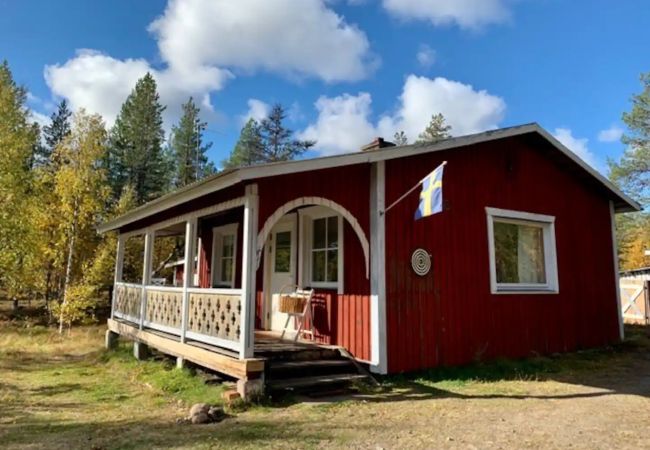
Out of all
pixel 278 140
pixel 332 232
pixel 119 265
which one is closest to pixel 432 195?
pixel 332 232

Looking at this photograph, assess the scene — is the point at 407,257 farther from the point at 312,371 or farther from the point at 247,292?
the point at 247,292

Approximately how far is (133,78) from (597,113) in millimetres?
24568

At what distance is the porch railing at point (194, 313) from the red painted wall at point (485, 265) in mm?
2177

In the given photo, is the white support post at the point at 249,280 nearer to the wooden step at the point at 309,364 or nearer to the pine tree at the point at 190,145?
the wooden step at the point at 309,364

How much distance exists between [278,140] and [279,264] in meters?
26.5

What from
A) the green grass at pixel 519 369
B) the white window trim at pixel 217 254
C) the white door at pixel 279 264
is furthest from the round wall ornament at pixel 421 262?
the white window trim at pixel 217 254

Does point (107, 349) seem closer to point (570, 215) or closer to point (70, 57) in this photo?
Result: point (70, 57)

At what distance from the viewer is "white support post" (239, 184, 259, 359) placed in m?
5.64

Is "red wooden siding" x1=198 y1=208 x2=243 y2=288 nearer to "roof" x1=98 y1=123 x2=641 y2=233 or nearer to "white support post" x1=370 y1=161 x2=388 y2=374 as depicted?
"roof" x1=98 y1=123 x2=641 y2=233

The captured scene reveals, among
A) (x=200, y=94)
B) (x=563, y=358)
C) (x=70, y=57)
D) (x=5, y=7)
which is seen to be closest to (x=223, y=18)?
(x=5, y=7)

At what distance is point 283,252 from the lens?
873 centimetres

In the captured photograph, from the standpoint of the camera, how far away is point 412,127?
3747 centimetres

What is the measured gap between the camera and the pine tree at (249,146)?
3359 cm

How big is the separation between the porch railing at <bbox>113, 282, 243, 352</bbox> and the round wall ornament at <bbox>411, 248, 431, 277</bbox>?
2682 mm
